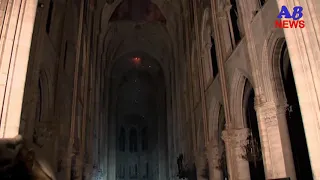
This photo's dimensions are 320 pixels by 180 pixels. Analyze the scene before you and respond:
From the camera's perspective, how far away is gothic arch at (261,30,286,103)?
24.5 feet

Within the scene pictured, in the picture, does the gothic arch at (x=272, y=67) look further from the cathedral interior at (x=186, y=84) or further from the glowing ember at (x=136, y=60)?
the glowing ember at (x=136, y=60)

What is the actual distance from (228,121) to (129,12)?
14232mm

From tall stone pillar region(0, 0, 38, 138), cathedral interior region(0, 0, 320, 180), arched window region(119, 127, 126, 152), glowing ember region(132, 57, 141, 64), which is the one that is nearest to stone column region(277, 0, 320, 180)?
cathedral interior region(0, 0, 320, 180)

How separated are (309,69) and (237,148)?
515cm

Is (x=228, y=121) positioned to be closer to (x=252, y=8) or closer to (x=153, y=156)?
(x=252, y=8)

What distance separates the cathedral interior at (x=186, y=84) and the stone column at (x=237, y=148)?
0.03 m

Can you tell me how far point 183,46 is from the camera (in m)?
18.2

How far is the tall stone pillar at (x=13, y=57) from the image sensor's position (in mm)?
5542

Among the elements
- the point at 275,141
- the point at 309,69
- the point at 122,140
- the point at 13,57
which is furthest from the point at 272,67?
the point at 122,140

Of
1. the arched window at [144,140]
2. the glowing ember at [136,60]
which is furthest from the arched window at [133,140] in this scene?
the glowing ember at [136,60]

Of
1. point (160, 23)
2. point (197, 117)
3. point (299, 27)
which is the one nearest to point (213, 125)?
point (197, 117)

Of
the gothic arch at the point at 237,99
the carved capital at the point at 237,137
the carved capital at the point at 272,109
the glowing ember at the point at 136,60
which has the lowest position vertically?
the carved capital at the point at 237,137

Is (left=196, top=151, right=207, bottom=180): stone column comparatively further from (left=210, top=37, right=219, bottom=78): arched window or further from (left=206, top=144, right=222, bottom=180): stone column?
(left=210, top=37, right=219, bottom=78): arched window

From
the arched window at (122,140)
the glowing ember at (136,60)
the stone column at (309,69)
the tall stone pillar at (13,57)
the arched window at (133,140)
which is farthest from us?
the arched window at (133,140)
